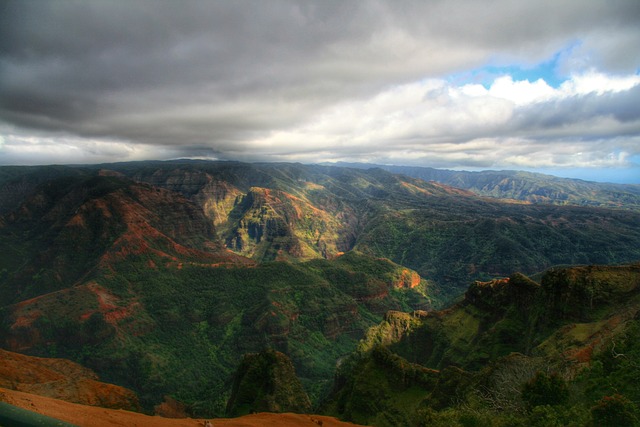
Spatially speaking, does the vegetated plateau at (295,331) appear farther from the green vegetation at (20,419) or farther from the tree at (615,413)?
the green vegetation at (20,419)

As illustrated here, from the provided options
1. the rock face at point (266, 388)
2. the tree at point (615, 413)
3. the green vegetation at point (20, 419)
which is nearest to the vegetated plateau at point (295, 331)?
the tree at point (615, 413)

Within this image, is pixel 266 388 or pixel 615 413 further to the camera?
pixel 266 388

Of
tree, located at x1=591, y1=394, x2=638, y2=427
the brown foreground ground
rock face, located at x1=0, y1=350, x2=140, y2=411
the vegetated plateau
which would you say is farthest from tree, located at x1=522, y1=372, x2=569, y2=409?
rock face, located at x1=0, y1=350, x2=140, y2=411

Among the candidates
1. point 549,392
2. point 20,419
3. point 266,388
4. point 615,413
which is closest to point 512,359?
point 549,392

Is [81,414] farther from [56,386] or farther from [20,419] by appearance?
[56,386]

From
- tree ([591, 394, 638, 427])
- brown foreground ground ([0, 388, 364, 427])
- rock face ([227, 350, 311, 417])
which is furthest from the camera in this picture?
rock face ([227, 350, 311, 417])

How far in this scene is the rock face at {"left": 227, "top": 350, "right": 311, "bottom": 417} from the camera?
67938mm

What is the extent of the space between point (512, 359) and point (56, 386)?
274 ft

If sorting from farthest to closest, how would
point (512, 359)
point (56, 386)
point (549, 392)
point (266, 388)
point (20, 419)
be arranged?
point (266, 388) < point (56, 386) < point (512, 359) < point (549, 392) < point (20, 419)

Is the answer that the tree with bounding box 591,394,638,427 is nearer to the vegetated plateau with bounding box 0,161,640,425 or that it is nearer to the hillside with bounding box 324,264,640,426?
the hillside with bounding box 324,264,640,426

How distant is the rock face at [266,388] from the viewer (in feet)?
223

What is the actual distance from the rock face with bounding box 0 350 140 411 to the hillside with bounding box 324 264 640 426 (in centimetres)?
4556

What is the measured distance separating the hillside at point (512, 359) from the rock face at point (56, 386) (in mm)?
45556

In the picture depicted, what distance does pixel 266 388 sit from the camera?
7188 centimetres
